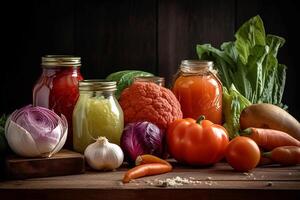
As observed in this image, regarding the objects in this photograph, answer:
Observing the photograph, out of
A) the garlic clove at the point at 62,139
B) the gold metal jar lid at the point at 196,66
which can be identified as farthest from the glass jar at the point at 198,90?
the garlic clove at the point at 62,139

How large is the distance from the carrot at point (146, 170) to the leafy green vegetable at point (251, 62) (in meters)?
0.49

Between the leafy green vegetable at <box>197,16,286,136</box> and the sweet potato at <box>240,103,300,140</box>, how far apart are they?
0.71 ft

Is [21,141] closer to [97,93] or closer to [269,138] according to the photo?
[97,93]

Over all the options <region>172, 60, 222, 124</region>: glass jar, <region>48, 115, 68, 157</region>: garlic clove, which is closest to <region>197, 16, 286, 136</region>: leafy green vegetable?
<region>172, 60, 222, 124</region>: glass jar

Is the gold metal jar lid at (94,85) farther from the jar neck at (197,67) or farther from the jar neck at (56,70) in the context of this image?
the jar neck at (197,67)

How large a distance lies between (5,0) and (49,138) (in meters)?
0.79

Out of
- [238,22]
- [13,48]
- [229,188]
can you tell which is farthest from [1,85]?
[229,188]

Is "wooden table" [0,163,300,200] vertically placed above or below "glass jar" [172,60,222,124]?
below

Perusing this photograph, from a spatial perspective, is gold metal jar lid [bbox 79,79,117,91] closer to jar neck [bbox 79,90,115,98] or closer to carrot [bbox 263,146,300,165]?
jar neck [bbox 79,90,115,98]

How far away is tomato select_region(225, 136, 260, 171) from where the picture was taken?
1426 mm

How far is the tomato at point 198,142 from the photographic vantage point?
1.46 m

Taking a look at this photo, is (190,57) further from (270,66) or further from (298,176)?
(298,176)

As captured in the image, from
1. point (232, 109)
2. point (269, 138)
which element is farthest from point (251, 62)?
point (269, 138)

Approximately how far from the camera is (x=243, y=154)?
1425 millimetres
